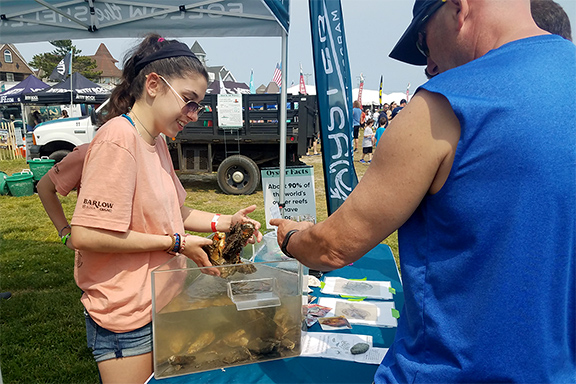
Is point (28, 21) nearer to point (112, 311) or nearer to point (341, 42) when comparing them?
point (341, 42)

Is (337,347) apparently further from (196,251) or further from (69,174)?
(69,174)

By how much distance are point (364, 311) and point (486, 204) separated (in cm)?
156

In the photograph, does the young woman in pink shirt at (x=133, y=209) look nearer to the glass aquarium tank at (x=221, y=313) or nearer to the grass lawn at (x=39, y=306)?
the glass aquarium tank at (x=221, y=313)

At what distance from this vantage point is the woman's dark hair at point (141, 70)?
62.0 inches

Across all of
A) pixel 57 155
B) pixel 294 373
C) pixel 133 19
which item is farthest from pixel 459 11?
pixel 57 155

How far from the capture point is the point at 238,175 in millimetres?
8664

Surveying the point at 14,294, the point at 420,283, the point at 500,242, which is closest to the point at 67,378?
the point at 14,294

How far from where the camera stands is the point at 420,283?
3.18 feet

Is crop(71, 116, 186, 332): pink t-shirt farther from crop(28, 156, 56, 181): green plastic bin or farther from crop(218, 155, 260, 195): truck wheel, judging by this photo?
crop(28, 156, 56, 181): green plastic bin

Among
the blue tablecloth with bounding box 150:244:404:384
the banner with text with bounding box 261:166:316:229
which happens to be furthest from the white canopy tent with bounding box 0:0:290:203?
the blue tablecloth with bounding box 150:244:404:384

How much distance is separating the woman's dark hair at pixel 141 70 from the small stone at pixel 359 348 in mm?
1462

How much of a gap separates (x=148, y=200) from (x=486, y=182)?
46.9 inches

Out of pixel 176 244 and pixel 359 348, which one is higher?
pixel 176 244

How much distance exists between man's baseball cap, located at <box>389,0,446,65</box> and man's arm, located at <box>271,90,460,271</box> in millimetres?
313
